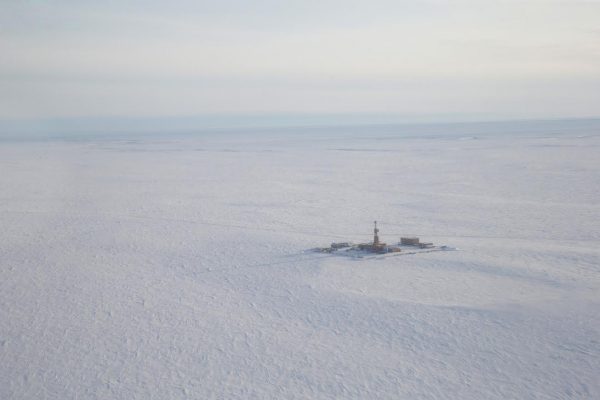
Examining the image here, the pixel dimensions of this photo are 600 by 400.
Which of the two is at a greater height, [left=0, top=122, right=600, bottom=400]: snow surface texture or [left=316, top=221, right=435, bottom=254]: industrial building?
[left=316, top=221, right=435, bottom=254]: industrial building

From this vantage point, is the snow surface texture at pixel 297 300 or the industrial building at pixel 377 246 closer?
the snow surface texture at pixel 297 300

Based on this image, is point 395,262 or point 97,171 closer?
point 395,262

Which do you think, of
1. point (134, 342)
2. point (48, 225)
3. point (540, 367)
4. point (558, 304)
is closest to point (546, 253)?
point (558, 304)

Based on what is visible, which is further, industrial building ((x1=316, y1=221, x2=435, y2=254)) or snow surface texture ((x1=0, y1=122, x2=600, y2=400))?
industrial building ((x1=316, y1=221, x2=435, y2=254))

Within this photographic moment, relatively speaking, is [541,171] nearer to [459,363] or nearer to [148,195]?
[148,195]

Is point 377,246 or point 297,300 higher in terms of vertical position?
point 377,246

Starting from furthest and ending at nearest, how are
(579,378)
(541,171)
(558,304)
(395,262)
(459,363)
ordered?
(541,171) → (395,262) → (558,304) → (459,363) → (579,378)

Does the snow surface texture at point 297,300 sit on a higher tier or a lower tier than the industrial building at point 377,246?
lower

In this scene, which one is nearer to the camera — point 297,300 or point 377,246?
point 297,300
